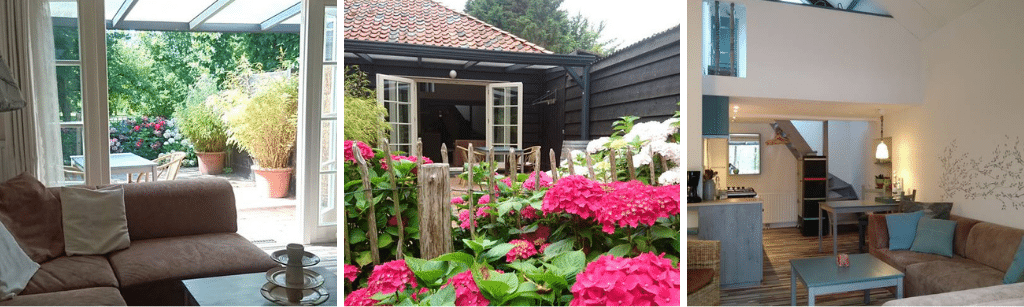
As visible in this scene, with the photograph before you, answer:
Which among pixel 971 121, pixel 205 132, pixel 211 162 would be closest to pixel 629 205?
pixel 971 121

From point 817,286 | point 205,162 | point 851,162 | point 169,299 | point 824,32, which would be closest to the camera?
point 169,299

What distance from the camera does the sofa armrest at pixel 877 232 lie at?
3459mm

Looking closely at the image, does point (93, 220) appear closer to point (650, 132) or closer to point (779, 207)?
point (650, 132)

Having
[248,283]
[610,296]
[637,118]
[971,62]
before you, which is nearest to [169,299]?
[248,283]

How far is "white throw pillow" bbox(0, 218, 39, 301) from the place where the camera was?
2.57 metres

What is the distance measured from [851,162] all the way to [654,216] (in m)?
1.85

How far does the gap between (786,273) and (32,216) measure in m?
3.48

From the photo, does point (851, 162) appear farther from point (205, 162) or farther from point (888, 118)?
point (205, 162)

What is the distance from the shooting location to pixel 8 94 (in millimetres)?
2545

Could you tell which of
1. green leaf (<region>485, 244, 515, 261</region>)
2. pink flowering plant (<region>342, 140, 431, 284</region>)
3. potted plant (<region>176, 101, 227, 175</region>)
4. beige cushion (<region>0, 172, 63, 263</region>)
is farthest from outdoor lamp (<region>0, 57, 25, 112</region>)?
potted plant (<region>176, 101, 227, 175</region>)

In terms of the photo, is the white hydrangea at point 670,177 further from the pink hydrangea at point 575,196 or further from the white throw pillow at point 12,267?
the white throw pillow at point 12,267

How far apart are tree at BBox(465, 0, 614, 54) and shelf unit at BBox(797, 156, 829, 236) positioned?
196 centimetres

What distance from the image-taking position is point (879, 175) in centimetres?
356

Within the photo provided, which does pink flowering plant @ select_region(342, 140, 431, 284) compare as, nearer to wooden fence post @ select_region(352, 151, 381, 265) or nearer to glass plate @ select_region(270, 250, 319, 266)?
wooden fence post @ select_region(352, 151, 381, 265)
